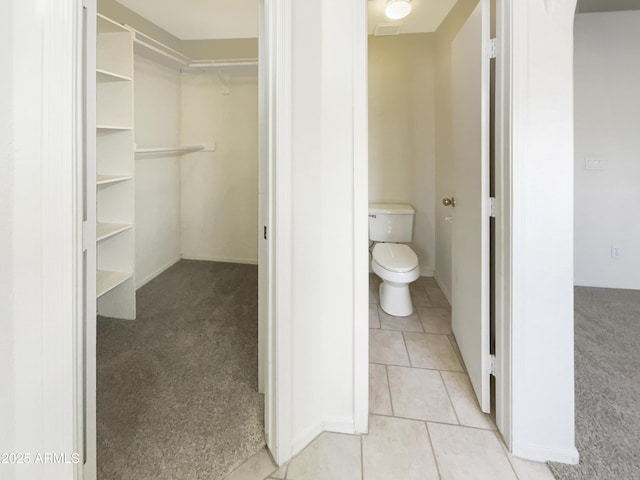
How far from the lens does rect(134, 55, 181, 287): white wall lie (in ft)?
10.8

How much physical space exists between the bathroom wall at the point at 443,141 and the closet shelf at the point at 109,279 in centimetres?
262

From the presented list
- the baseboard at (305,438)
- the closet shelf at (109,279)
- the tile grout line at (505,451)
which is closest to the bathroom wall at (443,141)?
the tile grout line at (505,451)

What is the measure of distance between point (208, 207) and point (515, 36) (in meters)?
3.47

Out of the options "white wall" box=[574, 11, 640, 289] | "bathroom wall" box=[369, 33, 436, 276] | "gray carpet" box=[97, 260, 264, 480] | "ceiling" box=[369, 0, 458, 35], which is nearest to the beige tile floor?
"gray carpet" box=[97, 260, 264, 480]

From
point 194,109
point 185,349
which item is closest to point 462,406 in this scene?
point 185,349

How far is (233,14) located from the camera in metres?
2.97

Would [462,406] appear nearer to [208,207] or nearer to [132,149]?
[132,149]

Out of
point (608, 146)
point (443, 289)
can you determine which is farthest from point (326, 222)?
point (608, 146)

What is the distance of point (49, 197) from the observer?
84 centimetres

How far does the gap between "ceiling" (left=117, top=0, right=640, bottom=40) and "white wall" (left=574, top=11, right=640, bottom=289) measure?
241 millimetres

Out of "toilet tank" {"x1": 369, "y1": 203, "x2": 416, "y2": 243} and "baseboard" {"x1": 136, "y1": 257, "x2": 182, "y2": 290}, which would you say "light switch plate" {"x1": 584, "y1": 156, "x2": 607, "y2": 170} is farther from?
"baseboard" {"x1": 136, "y1": 257, "x2": 182, "y2": 290}

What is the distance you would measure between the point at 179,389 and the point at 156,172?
245cm

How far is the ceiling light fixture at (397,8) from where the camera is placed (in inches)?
103

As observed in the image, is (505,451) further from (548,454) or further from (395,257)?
(395,257)
